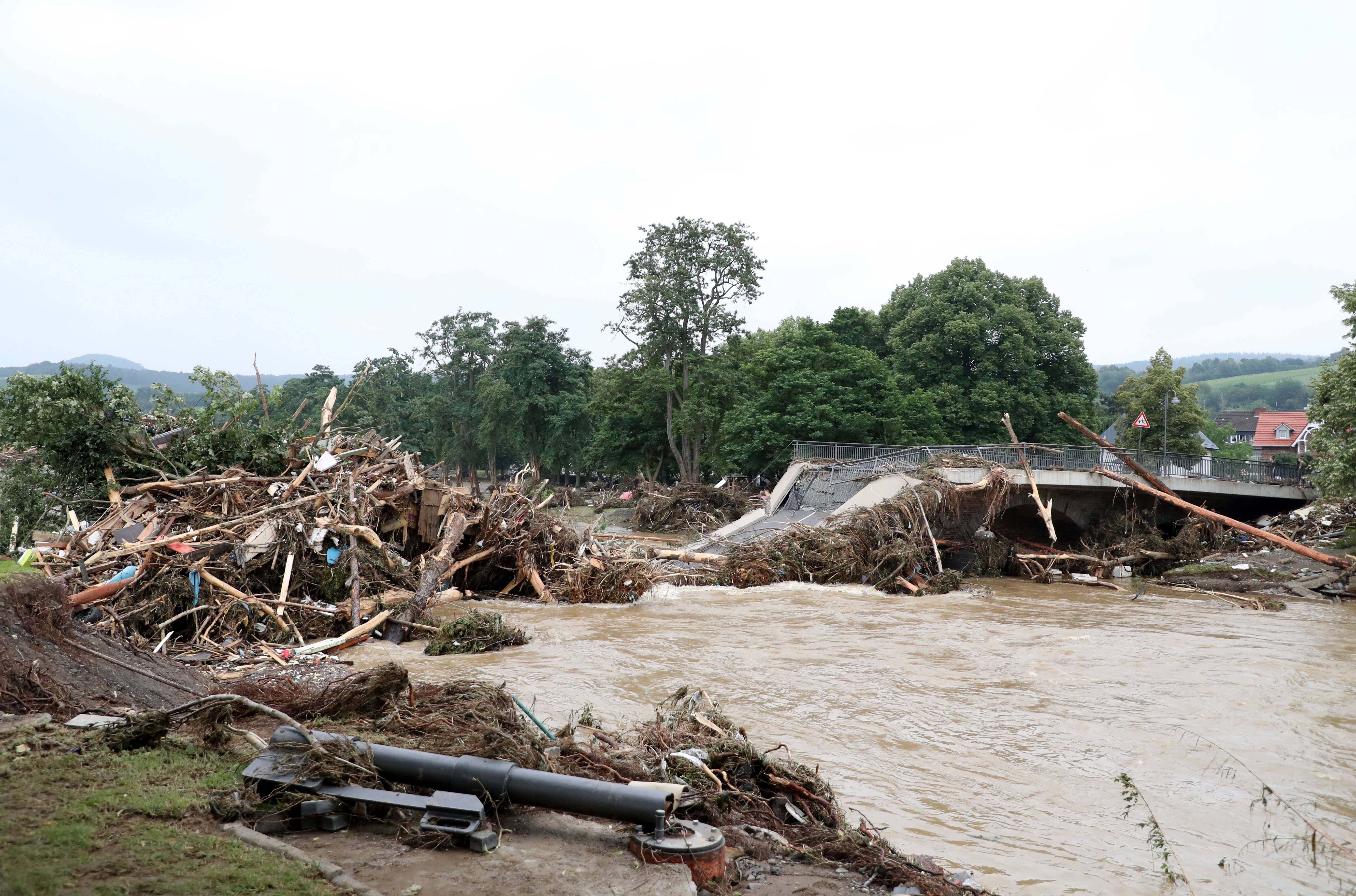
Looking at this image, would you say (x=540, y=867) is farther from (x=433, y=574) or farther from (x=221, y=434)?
(x=221, y=434)

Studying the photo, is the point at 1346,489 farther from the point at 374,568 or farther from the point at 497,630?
the point at 374,568

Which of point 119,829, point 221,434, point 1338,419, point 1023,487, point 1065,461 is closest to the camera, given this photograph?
point 119,829

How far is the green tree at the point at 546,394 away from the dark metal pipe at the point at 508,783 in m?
43.1

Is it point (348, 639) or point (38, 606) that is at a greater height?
point (38, 606)

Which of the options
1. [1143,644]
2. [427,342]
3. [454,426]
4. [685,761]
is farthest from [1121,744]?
[427,342]

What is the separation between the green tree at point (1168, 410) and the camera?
47.8 m

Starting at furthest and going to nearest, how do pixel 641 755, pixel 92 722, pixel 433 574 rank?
pixel 433 574 < pixel 641 755 < pixel 92 722

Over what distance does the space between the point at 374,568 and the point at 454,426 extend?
43.4m

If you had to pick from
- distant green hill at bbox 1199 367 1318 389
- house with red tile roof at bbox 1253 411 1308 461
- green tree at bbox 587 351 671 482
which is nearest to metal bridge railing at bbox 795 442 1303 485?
green tree at bbox 587 351 671 482

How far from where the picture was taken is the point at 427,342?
195 feet

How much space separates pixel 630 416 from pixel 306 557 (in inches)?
1186

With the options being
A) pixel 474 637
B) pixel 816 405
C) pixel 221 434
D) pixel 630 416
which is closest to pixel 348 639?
pixel 474 637

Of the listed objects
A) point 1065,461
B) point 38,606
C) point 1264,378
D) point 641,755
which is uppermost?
point 1264,378

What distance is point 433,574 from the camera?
14.0 metres
